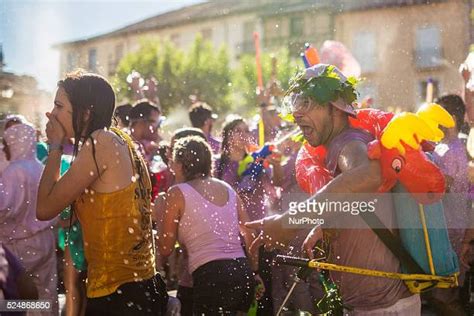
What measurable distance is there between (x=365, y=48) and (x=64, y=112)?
29802 mm

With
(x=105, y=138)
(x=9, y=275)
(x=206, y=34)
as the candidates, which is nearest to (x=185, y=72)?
(x=206, y=34)

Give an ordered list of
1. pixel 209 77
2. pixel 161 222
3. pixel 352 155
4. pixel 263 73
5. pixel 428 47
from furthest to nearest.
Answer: pixel 428 47, pixel 209 77, pixel 263 73, pixel 161 222, pixel 352 155

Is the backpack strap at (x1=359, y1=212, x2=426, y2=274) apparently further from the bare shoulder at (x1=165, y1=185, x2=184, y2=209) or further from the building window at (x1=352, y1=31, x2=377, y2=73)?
the building window at (x1=352, y1=31, x2=377, y2=73)

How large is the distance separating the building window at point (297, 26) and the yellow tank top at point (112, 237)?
31.0m

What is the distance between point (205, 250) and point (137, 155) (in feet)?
3.29

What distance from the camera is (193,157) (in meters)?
3.78

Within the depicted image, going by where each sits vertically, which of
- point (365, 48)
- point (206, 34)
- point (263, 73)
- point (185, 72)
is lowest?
point (263, 73)

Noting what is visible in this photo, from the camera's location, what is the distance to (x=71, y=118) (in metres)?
2.67

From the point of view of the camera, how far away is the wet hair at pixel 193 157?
374cm

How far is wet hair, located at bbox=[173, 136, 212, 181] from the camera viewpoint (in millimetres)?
3742

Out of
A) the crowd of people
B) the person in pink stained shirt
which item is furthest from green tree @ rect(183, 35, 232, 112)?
the crowd of people

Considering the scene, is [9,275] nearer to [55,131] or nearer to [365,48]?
[55,131]

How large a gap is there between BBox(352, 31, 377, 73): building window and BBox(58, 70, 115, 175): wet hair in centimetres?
2929

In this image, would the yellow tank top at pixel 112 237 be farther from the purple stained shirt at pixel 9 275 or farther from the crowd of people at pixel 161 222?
the purple stained shirt at pixel 9 275
